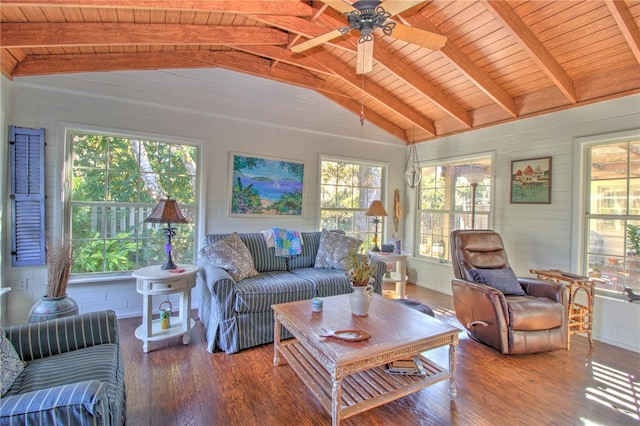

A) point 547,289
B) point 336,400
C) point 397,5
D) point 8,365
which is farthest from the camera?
point 547,289

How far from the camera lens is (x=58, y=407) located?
1.06 metres

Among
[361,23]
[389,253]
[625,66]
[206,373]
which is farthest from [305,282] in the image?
[625,66]

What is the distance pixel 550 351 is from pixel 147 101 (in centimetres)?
504

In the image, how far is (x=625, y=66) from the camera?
9.96ft

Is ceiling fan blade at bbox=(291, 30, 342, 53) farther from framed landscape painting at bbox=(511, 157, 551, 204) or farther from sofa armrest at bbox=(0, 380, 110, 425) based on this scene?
framed landscape painting at bbox=(511, 157, 551, 204)

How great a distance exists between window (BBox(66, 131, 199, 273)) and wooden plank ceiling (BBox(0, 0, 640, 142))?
0.88m

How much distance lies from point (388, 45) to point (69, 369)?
13.2ft

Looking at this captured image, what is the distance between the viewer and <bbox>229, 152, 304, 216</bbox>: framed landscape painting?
4078 millimetres

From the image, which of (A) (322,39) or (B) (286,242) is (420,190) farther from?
(A) (322,39)

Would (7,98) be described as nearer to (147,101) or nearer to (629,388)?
(147,101)

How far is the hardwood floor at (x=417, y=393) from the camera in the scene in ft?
6.24

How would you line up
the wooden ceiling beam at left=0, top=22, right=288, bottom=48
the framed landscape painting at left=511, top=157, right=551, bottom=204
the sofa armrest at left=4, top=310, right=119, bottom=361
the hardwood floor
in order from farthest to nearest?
the framed landscape painting at left=511, top=157, right=551, bottom=204 → the wooden ceiling beam at left=0, top=22, right=288, bottom=48 → the hardwood floor → the sofa armrest at left=4, top=310, right=119, bottom=361

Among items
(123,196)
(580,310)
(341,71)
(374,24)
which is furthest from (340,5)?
(580,310)

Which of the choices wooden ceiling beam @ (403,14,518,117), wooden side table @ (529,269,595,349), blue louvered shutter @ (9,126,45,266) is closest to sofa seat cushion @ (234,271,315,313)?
blue louvered shutter @ (9,126,45,266)
